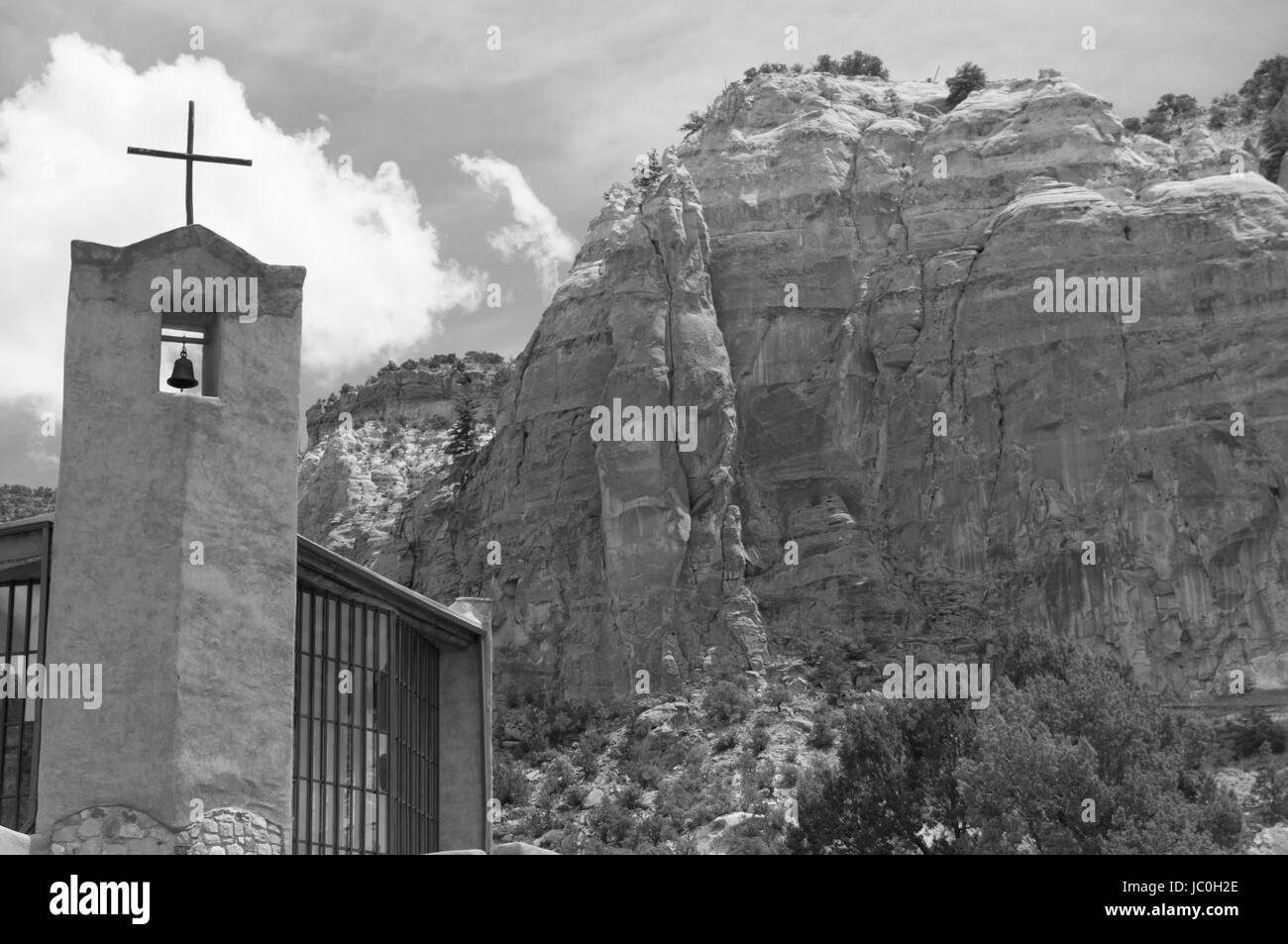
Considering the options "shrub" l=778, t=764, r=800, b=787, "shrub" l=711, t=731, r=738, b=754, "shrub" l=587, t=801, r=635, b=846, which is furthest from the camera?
"shrub" l=711, t=731, r=738, b=754

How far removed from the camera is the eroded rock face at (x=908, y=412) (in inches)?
2923

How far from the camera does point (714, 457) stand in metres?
81.4

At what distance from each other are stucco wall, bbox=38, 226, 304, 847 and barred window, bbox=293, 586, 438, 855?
3.20 meters

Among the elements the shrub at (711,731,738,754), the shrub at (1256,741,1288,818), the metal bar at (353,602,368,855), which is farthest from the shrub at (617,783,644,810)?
the metal bar at (353,602,368,855)

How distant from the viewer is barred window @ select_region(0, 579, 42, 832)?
20.9m

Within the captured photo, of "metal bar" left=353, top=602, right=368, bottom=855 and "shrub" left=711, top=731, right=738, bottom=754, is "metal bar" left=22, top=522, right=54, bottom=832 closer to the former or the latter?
"metal bar" left=353, top=602, right=368, bottom=855

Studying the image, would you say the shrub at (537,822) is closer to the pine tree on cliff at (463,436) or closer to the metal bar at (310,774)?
the pine tree on cliff at (463,436)

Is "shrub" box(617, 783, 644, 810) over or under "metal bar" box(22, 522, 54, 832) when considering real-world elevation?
over

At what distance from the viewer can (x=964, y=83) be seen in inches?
3750

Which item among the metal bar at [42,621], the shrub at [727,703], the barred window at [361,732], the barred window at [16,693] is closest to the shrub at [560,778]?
the shrub at [727,703]

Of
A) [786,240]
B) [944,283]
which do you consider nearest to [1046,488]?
[944,283]

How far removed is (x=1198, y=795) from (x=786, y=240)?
153 feet

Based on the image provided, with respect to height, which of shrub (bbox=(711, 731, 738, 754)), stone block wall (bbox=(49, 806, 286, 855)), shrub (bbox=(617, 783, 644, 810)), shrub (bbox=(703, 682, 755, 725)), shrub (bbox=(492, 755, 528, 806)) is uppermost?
shrub (bbox=(703, 682, 755, 725))
